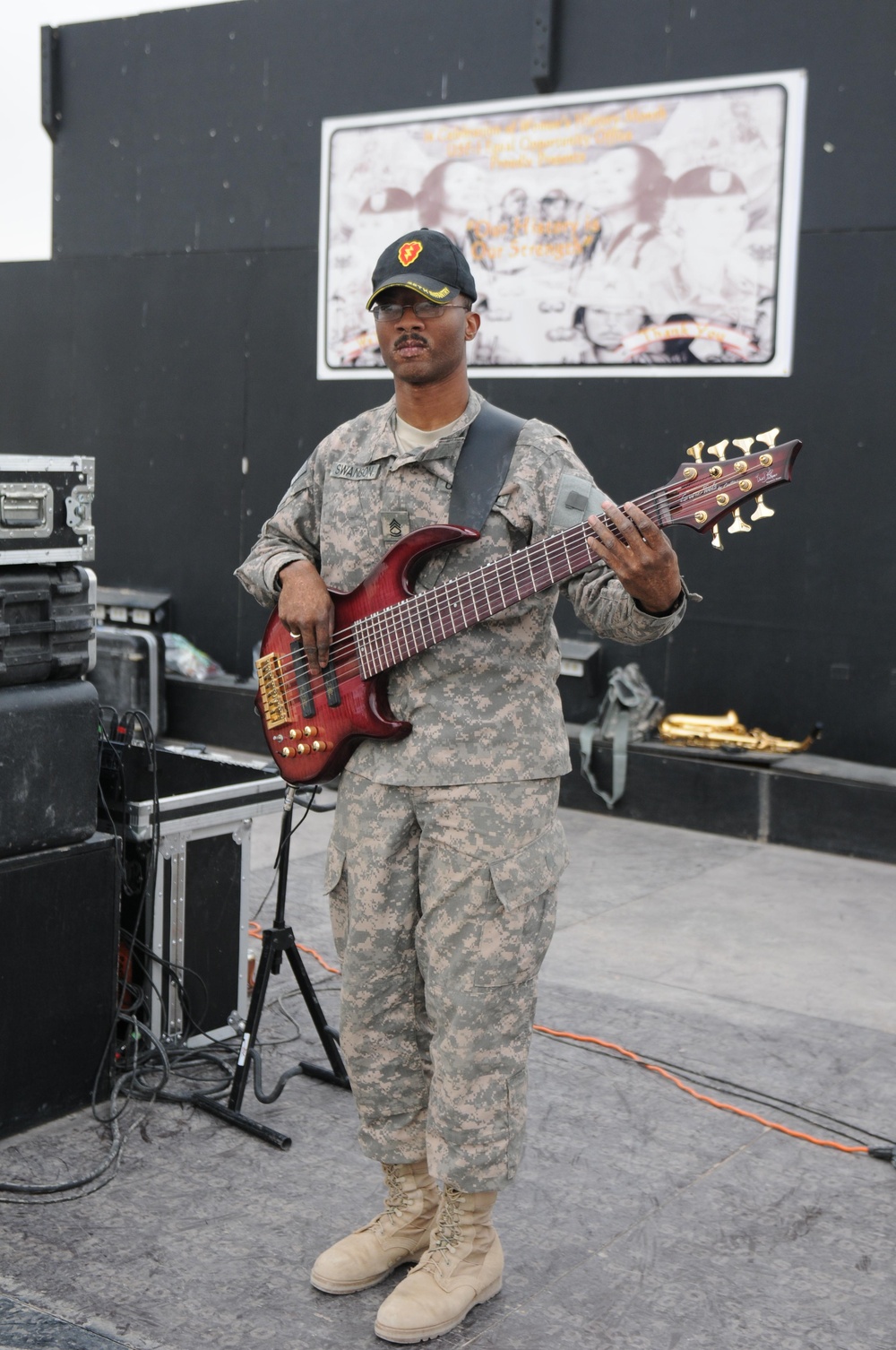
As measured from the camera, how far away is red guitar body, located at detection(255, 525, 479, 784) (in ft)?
9.08

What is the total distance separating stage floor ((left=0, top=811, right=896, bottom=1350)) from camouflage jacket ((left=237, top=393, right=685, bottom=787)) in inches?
41.9

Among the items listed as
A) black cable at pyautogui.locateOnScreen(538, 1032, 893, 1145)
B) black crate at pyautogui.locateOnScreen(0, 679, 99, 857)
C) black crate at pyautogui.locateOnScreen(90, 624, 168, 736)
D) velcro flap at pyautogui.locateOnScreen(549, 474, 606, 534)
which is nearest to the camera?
velcro flap at pyautogui.locateOnScreen(549, 474, 606, 534)

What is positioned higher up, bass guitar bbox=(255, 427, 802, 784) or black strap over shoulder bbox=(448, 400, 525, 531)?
black strap over shoulder bbox=(448, 400, 525, 531)

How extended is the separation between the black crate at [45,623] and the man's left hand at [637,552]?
157 centimetres

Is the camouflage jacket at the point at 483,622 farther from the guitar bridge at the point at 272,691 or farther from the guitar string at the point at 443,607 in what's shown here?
the guitar bridge at the point at 272,691

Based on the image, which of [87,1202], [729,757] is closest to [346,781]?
[87,1202]

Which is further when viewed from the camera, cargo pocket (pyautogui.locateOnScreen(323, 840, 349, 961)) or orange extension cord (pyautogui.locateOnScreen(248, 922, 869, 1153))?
orange extension cord (pyautogui.locateOnScreen(248, 922, 869, 1153))

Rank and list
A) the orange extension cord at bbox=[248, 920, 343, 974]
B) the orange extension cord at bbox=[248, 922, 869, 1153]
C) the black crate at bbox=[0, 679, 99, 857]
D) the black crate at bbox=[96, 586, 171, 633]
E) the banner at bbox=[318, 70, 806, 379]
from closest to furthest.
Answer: the black crate at bbox=[0, 679, 99, 857] < the orange extension cord at bbox=[248, 922, 869, 1153] < the orange extension cord at bbox=[248, 920, 343, 974] < the banner at bbox=[318, 70, 806, 379] < the black crate at bbox=[96, 586, 171, 633]

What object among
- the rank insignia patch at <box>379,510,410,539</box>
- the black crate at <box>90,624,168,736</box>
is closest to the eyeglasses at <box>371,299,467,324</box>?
the rank insignia patch at <box>379,510,410,539</box>

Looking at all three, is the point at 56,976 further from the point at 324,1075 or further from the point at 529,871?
the point at 529,871

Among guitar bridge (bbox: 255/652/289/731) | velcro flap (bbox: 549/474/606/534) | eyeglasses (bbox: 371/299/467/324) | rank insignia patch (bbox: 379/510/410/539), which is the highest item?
Result: eyeglasses (bbox: 371/299/467/324)

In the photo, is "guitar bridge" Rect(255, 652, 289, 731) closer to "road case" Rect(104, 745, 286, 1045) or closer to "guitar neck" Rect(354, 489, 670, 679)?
"guitar neck" Rect(354, 489, 670, 679)

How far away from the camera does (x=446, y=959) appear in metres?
2.69

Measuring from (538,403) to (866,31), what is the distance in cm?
246
